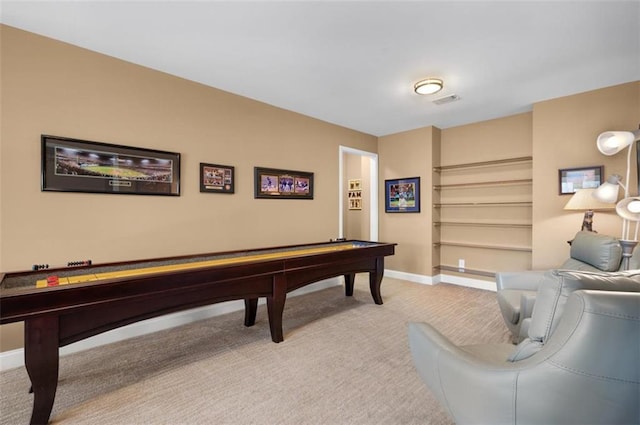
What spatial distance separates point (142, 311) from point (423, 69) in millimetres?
3162

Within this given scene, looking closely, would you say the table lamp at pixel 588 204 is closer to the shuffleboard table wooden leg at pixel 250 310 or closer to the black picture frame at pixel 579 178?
the black picture frame at pixel 579 178

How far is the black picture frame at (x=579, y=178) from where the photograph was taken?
10.4 ft

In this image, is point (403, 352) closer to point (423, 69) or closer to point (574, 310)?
point (574, 310)

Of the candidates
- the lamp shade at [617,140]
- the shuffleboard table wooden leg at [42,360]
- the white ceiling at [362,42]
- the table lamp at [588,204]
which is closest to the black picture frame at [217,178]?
the white ceiling at [362,42]

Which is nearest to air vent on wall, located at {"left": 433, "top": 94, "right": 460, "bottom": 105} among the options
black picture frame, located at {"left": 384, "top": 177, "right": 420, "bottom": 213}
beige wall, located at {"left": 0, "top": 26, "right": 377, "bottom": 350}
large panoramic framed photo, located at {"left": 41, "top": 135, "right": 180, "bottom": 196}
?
black picture frame, located at {"left": 384, "top": 177, "right": 420, "bottom": 213}

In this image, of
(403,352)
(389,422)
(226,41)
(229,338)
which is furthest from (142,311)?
(226,41)

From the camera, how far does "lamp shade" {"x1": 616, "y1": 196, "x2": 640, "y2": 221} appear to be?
2523 millimetres

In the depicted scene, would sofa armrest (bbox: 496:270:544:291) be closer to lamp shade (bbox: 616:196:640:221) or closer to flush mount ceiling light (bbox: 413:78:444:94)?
lamp shade (bbox: 616:196:640:221)

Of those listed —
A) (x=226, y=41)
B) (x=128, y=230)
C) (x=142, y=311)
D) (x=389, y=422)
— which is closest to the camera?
(x=389, y=422)

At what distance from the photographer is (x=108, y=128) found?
2576mm

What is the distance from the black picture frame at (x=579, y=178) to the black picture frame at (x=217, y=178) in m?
3.99

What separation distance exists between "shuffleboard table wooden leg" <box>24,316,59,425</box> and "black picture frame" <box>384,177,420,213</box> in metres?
4.56

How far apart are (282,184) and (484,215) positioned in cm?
320

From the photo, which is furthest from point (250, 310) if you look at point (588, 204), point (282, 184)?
point (588, 204)
